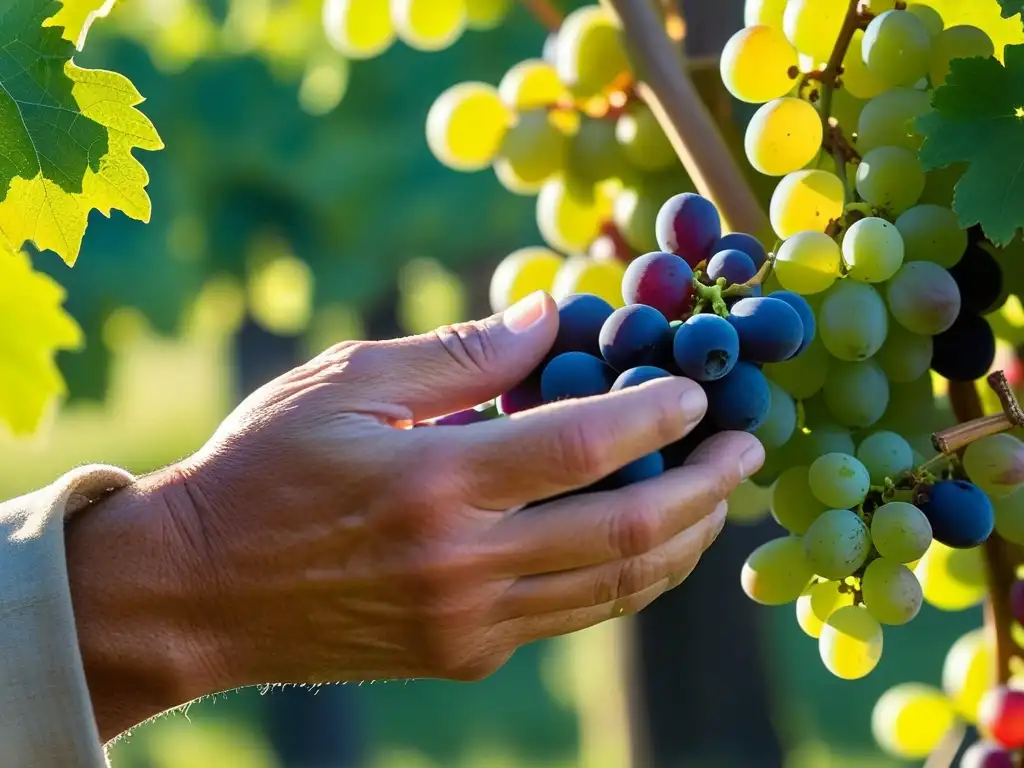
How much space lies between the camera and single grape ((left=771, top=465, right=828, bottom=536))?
2.77ft

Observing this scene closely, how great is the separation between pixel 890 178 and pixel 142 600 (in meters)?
0.58

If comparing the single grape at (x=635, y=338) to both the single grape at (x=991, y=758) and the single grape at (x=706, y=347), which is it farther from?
the single grape at (x=991, y=758)

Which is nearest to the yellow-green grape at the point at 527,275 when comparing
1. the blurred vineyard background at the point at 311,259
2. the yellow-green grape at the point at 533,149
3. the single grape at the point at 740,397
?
the yellow-green grape at the point at 533,149

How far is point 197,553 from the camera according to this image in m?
0.78

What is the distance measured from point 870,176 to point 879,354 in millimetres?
126

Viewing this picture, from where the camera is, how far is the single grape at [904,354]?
859mm

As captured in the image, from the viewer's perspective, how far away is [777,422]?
81 centimetres

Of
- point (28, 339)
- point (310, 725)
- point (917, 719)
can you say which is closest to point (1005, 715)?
point (917, 719)

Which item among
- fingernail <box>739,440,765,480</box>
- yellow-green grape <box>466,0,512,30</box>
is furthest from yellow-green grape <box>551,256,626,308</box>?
yellow-green grape <box>466,0,512,30</box>

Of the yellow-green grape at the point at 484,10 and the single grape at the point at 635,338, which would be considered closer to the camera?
the single grape at the point at 635,338

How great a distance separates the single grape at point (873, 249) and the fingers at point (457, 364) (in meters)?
0.21

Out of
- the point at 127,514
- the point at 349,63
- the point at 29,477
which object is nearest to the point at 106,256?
the point at 349,63

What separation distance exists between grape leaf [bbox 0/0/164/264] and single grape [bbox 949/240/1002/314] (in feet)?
1.86

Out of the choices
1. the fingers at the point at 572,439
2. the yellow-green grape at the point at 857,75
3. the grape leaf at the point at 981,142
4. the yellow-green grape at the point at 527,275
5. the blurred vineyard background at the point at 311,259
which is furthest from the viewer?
the blurred vineyard background at the point at 311,259
